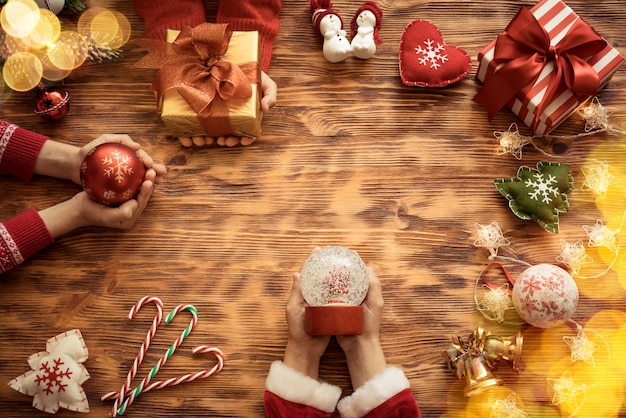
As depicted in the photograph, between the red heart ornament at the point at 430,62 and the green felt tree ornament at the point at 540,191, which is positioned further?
the red heart ornament at the point at 430,62

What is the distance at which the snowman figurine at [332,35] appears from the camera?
5.69 ft

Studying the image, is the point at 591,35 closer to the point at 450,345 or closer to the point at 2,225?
the point at 450,345

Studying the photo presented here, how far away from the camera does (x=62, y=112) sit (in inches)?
67.9

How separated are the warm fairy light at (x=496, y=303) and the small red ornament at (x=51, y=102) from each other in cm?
139

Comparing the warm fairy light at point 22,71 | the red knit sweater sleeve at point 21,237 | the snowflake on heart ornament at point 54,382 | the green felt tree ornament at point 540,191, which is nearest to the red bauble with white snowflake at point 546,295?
the green felt tree ornament at point 540,191

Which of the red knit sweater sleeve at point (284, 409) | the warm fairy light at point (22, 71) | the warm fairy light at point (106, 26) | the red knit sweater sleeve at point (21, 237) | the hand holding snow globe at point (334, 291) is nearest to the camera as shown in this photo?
the hand holding snow globe at point (334, 291)

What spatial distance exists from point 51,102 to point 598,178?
1.69m

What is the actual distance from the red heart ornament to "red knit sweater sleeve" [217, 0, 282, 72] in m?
0.43

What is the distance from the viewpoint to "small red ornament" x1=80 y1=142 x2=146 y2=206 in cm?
137

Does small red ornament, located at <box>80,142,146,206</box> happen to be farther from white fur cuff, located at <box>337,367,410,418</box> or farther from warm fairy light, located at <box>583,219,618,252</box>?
warm fairy light, located at <box>583,219,618,252</box>

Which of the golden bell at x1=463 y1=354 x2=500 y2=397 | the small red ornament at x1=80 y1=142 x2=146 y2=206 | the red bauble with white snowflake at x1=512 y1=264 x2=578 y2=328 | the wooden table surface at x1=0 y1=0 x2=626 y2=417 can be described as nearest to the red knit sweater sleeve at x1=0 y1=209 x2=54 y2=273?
the wooden table surface at x1=0 y1=0 x2=626 y2=417

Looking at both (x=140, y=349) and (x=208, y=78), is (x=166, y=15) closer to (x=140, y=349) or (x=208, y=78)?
(x=208, y=78)

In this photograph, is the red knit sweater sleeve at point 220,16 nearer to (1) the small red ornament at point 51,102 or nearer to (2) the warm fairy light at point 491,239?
(1) the small red ornament at point 51,102

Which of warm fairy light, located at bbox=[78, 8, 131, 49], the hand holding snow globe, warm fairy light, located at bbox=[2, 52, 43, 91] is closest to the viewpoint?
the hand holding snow globe
